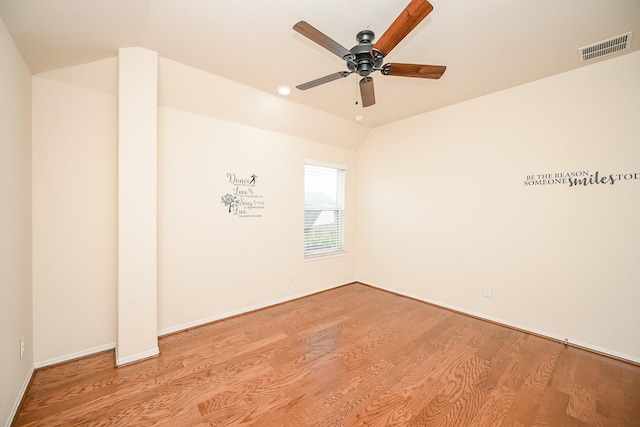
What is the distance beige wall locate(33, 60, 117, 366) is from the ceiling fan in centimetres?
196

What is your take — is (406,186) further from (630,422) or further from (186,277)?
(186,277)

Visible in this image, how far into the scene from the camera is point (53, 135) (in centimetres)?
219

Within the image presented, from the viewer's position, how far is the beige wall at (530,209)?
2.36 meters

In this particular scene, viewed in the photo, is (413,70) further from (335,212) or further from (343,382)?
(335,212)

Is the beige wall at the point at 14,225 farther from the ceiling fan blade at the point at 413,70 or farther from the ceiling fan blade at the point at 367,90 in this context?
the ceiling fan blade at the point at 413,70

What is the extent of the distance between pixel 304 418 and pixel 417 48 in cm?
296

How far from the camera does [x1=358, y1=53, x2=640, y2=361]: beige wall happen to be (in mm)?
2355

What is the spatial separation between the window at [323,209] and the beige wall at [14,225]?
9.43ft

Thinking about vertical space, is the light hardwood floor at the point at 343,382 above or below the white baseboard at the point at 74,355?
below

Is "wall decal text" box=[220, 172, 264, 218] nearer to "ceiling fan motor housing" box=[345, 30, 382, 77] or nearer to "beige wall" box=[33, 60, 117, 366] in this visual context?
"beige wall" box=[33, 60, 117, 366]

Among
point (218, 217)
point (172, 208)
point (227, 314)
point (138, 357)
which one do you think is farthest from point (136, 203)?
point (227, 314)

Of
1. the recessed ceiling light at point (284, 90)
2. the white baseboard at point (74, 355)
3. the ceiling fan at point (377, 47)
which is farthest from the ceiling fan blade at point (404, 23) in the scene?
the white baseboard at point (74, 355)

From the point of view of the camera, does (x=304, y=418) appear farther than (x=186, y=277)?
No

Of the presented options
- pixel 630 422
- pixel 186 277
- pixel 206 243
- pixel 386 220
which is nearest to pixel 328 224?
pixel 386 220
